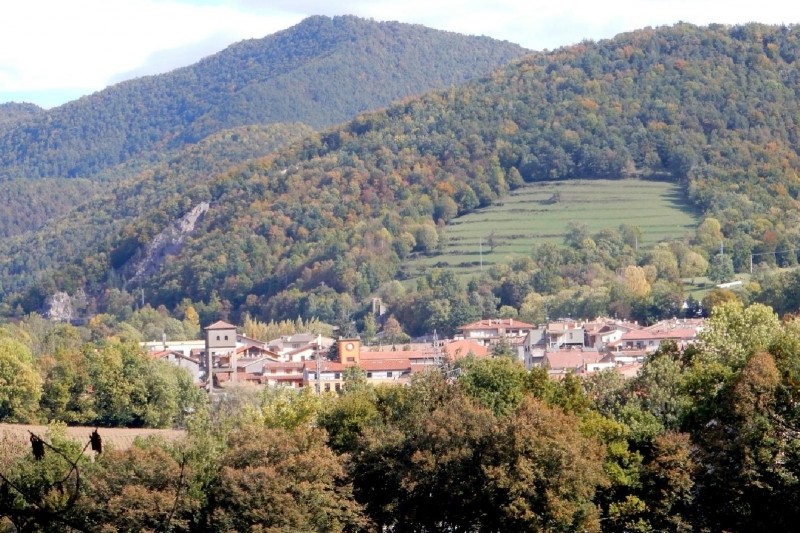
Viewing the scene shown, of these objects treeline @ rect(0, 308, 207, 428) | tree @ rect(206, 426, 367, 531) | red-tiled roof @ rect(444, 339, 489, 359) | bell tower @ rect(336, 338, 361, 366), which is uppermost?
tree @ rect(206, 426, 367, 531)

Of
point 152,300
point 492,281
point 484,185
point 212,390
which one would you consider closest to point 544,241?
point 492,281

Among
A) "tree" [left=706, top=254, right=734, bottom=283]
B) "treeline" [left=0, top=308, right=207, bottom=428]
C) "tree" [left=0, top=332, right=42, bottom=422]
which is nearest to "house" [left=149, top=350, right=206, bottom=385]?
"treeline" [left=0, top=308, right=207, bottom=428]

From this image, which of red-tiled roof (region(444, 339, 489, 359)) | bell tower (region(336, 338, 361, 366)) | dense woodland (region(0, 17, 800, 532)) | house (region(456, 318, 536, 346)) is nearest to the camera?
dense woodland (region(0, 17, 800, 532))

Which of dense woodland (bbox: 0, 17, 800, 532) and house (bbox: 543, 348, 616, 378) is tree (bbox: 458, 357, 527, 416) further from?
house (bbox: 543, 348, 616, 378)

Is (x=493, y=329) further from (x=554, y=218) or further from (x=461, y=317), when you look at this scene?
(x=554, y=218)

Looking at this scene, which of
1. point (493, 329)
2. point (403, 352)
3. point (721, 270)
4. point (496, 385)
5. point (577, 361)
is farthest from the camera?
point (721, 270)

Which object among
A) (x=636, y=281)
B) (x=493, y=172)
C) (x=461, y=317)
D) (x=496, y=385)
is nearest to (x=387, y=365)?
(x=461, y=317)

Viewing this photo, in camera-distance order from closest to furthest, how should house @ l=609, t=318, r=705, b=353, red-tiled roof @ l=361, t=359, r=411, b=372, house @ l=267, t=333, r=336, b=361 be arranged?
red-tiled roof @ l=361, t=359, r=411, b=372, house @ l=609, t=318, r=705, b=353, house @ l=267, t=333, r=336, b=361

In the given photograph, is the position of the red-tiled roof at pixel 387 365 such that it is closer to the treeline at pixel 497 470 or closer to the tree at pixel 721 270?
the tree at pixel 721 270
